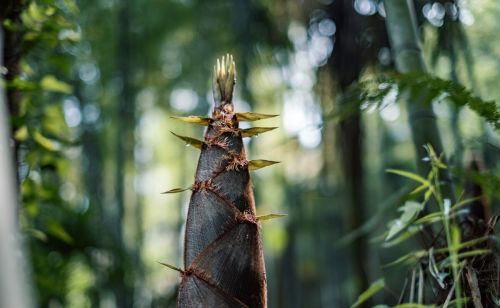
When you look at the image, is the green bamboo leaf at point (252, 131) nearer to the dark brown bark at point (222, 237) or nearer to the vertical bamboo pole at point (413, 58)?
the dark brown bark at point (222, 237)

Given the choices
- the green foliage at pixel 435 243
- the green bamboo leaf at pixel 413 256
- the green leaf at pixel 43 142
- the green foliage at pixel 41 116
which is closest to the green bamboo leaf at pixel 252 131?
the green foliage at pixel 435 243

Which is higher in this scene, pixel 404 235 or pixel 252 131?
pixel 252 131

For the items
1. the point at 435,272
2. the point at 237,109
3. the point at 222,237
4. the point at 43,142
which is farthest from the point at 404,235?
the point at 237,109

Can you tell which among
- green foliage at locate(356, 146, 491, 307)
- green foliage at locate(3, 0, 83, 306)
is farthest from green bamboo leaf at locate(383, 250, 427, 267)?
green foliage at locate(3, 0, 83, 306)

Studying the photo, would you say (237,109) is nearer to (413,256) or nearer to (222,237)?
(413,256)

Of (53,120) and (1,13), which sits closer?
(1,13)

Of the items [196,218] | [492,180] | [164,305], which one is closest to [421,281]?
[492,180]

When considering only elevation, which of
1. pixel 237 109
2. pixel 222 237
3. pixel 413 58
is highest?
pixel 237 109

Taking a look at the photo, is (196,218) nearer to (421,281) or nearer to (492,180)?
(421,281)
